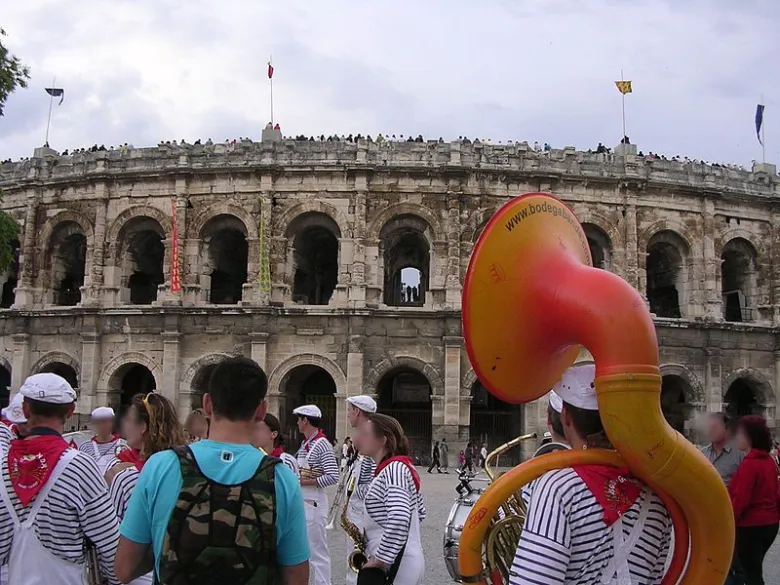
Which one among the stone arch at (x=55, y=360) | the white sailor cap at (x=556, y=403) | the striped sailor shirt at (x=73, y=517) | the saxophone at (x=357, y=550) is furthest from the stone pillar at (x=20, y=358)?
the white sailor cap at (x=556, y=403)

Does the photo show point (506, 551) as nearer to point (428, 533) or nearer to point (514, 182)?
point (428, 533)

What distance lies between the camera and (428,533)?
10.9m

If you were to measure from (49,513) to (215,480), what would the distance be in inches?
52.8

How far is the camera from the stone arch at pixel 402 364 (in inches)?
834

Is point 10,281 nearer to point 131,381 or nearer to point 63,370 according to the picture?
point 63,370

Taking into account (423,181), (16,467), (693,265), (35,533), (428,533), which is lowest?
(428,533)

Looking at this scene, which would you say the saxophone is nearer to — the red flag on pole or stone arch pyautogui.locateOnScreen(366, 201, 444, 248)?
stone arch pyautogui.locateOnScreen(366, 201, 444, 248)

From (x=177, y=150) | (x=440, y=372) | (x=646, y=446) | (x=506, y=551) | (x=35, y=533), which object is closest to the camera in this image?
(x=646, y=446)

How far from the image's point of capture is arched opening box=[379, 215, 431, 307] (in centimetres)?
2231

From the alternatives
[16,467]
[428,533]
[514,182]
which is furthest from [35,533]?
[514,182]

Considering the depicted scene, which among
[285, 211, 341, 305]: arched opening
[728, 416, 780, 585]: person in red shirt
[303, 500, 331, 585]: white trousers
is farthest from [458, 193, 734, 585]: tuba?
[285, 211, 341, 305]: arched opening

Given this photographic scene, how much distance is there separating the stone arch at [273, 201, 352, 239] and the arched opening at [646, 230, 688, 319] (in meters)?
10.0

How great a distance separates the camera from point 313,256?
25109 millimetres

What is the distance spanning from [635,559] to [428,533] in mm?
9042
